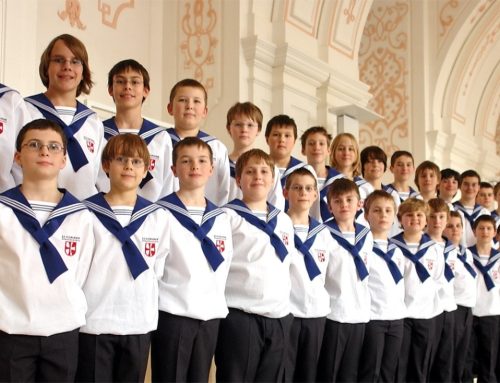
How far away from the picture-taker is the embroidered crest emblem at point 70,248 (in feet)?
10.1

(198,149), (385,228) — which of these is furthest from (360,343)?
(198,149)

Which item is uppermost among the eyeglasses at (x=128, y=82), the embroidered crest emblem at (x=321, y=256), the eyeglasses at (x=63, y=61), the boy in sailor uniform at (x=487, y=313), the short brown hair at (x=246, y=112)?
the eyeglasses at (x=63, y=61)

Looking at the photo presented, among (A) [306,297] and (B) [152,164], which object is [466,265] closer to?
(A) [306,297]

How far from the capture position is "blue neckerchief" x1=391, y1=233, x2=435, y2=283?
16.9 ft

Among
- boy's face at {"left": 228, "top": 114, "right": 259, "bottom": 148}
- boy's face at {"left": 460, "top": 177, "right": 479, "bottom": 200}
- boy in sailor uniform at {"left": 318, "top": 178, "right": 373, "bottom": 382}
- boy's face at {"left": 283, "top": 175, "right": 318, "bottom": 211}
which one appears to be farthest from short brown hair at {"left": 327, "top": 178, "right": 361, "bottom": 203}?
boy's face at {"left": 460, "top": 177, "right": 479, "bottom": 200}

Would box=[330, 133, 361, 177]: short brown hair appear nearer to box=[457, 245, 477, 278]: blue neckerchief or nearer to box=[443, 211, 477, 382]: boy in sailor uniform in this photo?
box=[443, 211, 477, 382]: boy in sailor uniform

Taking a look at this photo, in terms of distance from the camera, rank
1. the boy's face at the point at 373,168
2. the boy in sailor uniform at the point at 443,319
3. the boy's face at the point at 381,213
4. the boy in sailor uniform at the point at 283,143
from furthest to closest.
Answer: the boy's face at the point at 373,168, the boy in sailor uniform at the point at 443,319, the boy's face at the point at 381,213, the boy in sailor uniform at the point at 283,143

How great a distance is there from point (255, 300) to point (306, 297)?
0.47m

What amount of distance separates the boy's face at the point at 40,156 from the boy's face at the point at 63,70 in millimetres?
688

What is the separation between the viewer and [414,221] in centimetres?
521

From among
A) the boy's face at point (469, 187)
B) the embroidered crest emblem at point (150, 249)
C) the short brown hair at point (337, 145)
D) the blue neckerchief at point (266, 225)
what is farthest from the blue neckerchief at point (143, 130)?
the boy's face at point (469, 187)

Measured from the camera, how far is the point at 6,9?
5.03 m

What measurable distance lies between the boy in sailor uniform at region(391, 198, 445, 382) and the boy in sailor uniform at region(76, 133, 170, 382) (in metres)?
2.36

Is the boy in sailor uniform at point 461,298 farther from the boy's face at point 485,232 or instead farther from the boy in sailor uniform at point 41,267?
the boy in sailor uniform at point 41,267
